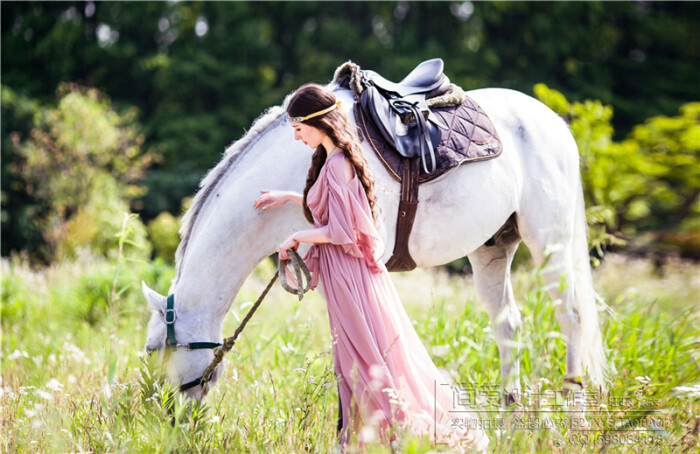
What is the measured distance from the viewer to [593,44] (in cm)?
1791

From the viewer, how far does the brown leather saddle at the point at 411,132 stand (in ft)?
9.41

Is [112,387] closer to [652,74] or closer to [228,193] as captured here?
[228,193]

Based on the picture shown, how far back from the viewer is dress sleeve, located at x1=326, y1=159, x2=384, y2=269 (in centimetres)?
247

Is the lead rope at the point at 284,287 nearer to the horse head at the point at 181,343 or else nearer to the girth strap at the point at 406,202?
the horse head at the point at 181,343

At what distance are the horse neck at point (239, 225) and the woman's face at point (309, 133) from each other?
11.3 inches

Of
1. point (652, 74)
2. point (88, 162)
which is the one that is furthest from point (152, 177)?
point (652, 74)

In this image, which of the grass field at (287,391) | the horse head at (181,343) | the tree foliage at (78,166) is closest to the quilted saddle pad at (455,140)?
the grass field at (287,391)

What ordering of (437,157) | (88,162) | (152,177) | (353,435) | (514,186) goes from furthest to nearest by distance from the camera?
(152,177) → (88,162) → (514,186) → (437,157) → (353,435)

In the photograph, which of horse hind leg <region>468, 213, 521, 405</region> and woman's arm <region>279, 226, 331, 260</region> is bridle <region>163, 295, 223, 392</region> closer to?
woman's arm <region>279, 226, 331, 260</region>

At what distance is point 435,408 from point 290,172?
1237mm

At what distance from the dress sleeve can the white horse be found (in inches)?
10.4

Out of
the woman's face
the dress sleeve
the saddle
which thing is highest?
the saddle

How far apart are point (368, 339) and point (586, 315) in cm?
159

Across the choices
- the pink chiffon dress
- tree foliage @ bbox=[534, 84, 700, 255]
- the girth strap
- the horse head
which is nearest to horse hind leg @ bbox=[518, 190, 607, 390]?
the girth strap
